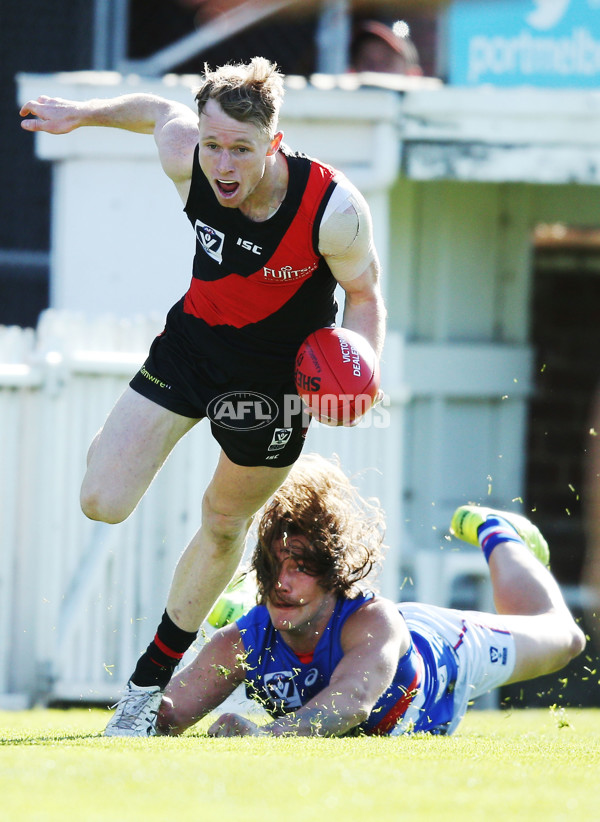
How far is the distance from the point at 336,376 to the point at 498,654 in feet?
5.21

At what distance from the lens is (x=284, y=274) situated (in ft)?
14.5

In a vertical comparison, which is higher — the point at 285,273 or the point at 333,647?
the point at 285,273

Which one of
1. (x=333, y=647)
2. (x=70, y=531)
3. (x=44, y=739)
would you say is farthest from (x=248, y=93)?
(x=70, y=531)

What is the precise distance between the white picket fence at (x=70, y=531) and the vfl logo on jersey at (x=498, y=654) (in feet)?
6.25

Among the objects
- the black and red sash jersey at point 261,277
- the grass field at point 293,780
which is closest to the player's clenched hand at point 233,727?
the grass field at point 293,780

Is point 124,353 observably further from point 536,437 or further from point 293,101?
point 536,437

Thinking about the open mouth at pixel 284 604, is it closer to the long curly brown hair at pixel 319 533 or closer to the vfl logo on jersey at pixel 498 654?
the long curly brown hair at pixel 319 533

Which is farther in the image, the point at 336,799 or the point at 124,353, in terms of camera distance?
the point at 124,353

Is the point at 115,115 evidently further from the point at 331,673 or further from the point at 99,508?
the point at 331,673

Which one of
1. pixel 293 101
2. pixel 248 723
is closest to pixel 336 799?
pixel 248 723

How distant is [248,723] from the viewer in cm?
451

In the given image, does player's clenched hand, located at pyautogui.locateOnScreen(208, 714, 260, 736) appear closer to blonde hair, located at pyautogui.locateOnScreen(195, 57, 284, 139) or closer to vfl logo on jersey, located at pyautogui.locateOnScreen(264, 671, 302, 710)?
vfl logo on jersey, located at pyautogui.locateOnScreen(264, 671, 302, 710)

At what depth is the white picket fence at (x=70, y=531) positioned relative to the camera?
6.80 meters

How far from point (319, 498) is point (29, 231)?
6456 millimetres
